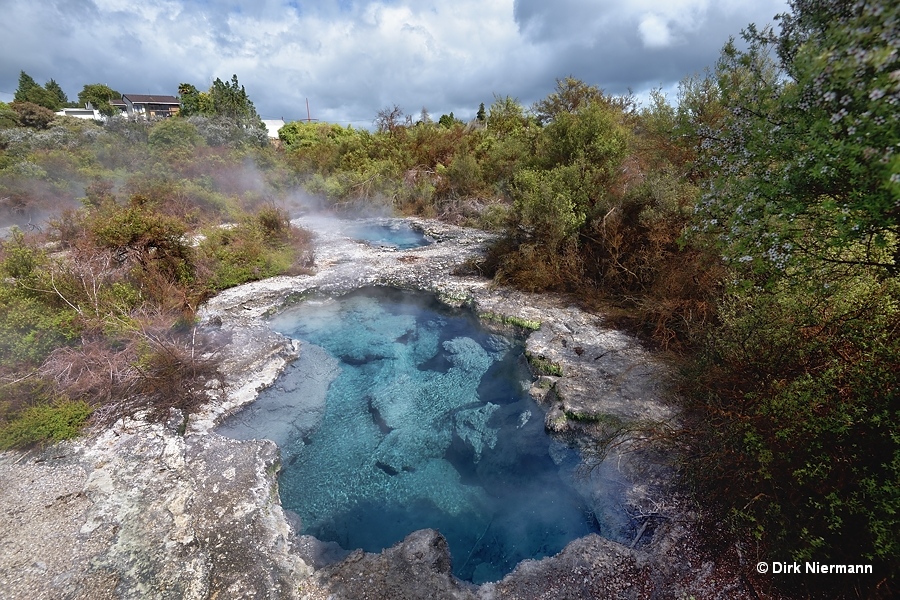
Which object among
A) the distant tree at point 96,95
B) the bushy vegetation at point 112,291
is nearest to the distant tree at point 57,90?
the distant tree at point 96,95

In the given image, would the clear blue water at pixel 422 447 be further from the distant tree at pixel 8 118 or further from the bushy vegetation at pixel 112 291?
the distant tree at pixel 8 118

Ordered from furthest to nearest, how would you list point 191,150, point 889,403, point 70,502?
point 191,150 < point 70,502 < point 889,403

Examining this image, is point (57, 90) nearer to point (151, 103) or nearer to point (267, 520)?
point (151, 103)

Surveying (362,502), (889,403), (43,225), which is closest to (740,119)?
(889,403)

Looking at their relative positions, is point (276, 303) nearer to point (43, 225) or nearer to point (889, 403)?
point (889, 403)

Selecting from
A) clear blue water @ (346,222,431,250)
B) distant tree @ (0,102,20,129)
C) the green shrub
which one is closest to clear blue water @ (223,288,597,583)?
the green shrub

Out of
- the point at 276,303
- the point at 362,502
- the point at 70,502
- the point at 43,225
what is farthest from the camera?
the point at 43,225
